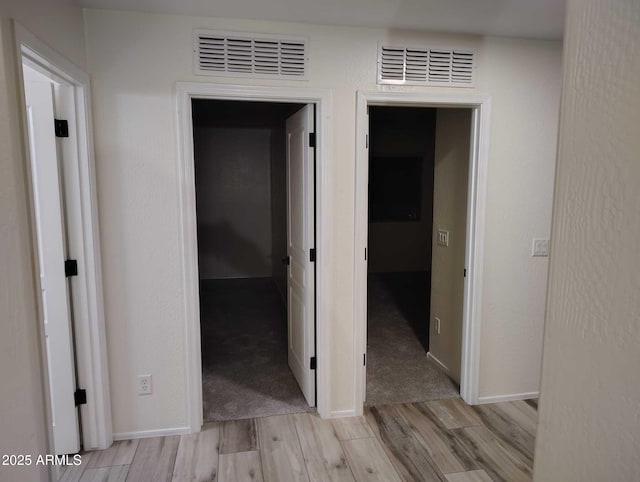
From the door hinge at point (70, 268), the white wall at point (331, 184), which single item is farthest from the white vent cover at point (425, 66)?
the door hinge at point (70, 268)

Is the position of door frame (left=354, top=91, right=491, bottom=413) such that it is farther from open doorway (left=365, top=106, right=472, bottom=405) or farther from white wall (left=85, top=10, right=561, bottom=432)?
open doorway (left=365, top=106, right=472, bottom=405)

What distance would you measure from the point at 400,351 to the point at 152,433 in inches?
87.5

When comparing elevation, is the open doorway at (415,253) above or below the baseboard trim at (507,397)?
above

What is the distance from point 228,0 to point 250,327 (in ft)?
10.8

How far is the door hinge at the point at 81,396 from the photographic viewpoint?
246cm

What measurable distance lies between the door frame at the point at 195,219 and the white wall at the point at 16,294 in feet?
2.88

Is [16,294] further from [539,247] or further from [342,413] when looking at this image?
[539,247]

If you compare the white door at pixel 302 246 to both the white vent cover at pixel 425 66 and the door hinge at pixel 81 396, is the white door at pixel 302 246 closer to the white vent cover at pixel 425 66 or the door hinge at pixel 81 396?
the white vent cover at pixel 425 66

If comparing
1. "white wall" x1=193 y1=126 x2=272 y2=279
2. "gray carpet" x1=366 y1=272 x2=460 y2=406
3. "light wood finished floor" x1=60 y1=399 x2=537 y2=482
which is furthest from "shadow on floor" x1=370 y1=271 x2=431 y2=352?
"white wall" x1=193 y1=126 x2=272 y2=279

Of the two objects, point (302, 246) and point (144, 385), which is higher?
point (302, 246)

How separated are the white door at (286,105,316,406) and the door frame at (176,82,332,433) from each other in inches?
3.0

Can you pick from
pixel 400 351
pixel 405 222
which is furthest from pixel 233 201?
pixel 400 351

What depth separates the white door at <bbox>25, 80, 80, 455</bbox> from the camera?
2.24 m

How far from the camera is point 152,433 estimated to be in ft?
8.77
